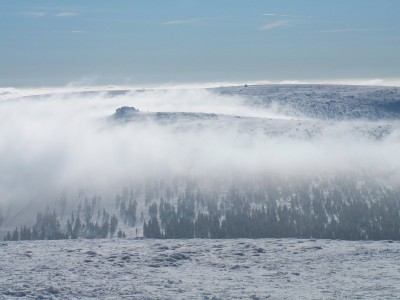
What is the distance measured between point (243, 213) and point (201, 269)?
108 feet

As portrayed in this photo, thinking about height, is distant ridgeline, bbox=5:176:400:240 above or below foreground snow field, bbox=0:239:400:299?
above

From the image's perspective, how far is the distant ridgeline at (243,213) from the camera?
52938 mm

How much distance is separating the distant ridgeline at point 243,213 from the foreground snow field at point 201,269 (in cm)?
1652

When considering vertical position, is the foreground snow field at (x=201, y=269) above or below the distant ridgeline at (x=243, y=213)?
below

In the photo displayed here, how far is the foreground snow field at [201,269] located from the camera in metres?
24.7

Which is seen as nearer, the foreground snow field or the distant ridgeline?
the foreground snow field

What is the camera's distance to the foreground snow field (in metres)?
24.7

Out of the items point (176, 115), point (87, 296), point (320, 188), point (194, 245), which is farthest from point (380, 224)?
point (176, 115)

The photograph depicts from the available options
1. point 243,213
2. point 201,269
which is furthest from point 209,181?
point 201,269

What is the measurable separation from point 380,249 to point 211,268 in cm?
931

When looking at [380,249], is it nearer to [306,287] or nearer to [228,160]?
[306,287]

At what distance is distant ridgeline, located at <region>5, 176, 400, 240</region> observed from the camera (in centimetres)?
5294

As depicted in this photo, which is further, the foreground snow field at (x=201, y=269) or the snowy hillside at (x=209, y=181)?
the snowy hillside at (x=209, y=181)

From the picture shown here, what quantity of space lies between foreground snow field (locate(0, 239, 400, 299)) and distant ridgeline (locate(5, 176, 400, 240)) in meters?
16.5
